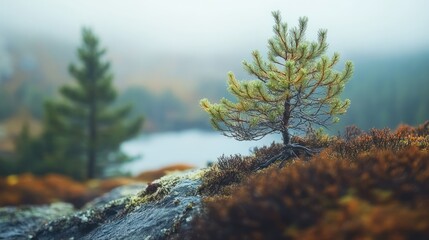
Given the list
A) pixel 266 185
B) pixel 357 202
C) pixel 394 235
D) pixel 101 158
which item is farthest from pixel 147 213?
pixel 101 158

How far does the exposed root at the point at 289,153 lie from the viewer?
8633mm

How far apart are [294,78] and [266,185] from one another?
10.7 ft

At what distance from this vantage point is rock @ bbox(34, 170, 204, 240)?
284 inches

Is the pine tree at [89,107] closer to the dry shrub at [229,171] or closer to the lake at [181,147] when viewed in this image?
the dry shrub at [229,171]

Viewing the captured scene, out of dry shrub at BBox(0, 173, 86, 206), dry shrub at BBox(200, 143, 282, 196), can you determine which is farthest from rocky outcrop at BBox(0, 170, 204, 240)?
dry shrub at BBox(0, 173, 86, 206)

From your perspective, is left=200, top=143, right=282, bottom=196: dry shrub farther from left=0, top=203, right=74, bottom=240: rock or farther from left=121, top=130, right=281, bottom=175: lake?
left=121, top=130, right=281, bottom=175: lake

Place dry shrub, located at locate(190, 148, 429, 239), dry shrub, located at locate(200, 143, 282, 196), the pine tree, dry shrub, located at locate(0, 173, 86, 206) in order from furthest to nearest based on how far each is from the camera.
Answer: the pine tree → dry shrub, located at locate(0, 173, 86, 206) → dry shrub, located at locate(200, 143, 282, 196) → dry shrub, located at locate(190, 148, 429, 239)

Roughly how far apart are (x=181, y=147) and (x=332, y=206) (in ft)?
474

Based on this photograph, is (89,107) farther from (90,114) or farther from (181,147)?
(181,147)

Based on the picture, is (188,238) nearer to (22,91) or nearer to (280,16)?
(280,16)

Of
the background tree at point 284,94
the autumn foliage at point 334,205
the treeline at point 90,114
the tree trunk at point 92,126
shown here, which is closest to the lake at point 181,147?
the treeline at point 90,114

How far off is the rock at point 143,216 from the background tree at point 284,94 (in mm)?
1604

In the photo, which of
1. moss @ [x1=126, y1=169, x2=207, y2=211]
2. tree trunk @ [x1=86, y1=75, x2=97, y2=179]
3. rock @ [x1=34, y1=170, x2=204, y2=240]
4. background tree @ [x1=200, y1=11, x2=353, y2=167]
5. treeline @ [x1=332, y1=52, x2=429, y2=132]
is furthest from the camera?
treeline @ [x1=332, y1=52, x2=429, y2=132]

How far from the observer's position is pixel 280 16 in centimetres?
872
